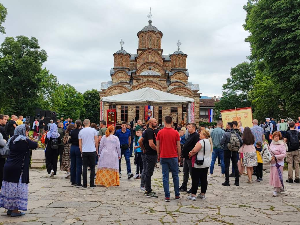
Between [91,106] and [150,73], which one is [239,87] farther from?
[91,106]

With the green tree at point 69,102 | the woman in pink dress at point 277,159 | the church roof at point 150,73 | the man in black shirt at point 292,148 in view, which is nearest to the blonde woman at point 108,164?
the woman in pink dress at point 277,159

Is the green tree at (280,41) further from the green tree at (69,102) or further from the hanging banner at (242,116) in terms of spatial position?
the green tree at (69,102)

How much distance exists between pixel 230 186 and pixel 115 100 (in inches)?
330

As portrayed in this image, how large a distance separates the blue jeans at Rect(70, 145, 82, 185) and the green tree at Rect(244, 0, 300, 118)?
13489 millimetres

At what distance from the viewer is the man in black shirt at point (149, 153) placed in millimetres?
6577

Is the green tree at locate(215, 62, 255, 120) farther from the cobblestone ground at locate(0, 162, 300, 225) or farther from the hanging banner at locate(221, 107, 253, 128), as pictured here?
the cobblestone ground at locate(0, 162, 300, 225)

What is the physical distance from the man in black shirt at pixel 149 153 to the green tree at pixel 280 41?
12739 mm

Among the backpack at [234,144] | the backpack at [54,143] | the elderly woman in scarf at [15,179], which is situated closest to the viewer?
the elderly woman in scarf at [15,179]

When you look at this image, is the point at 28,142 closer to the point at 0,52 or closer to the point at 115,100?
the point at 115,100

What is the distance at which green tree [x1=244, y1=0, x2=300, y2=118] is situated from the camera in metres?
16.5

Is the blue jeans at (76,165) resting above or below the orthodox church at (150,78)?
below

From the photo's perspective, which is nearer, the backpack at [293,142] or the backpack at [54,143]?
the backpack at [293,142]

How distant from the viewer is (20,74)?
3578cm

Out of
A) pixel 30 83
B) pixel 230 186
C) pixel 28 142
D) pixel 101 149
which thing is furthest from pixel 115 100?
pixel 30 83
